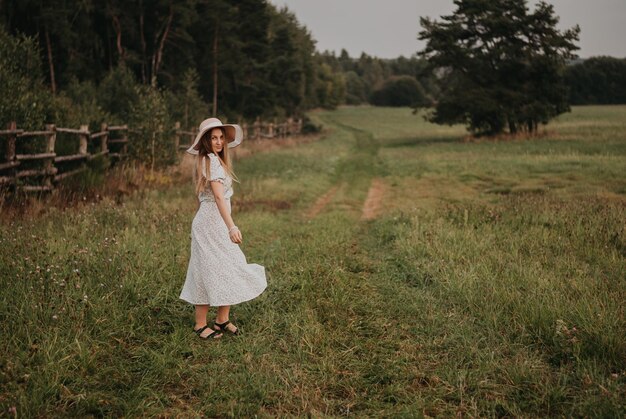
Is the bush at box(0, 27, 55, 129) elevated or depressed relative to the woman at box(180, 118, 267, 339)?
elevated

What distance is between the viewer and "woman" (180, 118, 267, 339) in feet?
14.6

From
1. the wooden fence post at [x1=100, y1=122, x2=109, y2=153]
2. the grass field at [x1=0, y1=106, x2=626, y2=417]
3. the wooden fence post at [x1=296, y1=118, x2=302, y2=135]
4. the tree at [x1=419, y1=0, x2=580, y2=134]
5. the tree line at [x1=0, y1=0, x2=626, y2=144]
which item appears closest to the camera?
the grass field at [x1=0, y1=106, x2=626, y2=417]

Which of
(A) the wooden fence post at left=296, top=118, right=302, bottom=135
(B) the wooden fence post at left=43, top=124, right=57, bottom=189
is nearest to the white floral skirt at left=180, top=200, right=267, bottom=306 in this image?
(B) the wooden fence post at left=43, top=124, right=57, bottom=189

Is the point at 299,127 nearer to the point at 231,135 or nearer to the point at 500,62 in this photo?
the point at 500,62

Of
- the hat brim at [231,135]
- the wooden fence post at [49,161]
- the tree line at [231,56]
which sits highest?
the tree line at [231,56]

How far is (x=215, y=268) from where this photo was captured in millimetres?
4461

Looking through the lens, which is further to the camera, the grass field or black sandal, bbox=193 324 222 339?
black sandal, bbox=193 324 222 339

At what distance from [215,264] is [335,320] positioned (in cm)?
134

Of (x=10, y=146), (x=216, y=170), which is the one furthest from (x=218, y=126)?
(x=10, y=146)

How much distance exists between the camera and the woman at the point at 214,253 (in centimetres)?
445

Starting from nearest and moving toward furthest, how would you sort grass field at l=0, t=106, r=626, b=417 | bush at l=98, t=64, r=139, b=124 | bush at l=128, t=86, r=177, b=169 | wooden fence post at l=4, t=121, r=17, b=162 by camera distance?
grass field at l=0, t=106, r=626, b=417 → wooden fence post at l=4, t=121, r=17, b=162 → bush at l=128, t=86, r=177, b=169 → bush at l=98, t=64, r=139, b=124

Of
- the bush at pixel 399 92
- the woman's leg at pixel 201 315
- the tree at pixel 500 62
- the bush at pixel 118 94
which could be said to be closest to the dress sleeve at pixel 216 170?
the woman's leg at pixel 201 315

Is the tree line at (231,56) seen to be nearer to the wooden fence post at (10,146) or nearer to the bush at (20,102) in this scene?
the bush at (20,102)

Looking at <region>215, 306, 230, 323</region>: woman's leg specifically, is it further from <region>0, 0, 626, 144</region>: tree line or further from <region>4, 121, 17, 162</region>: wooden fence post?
<region>0, 0, 626, 144</region>: tree line
